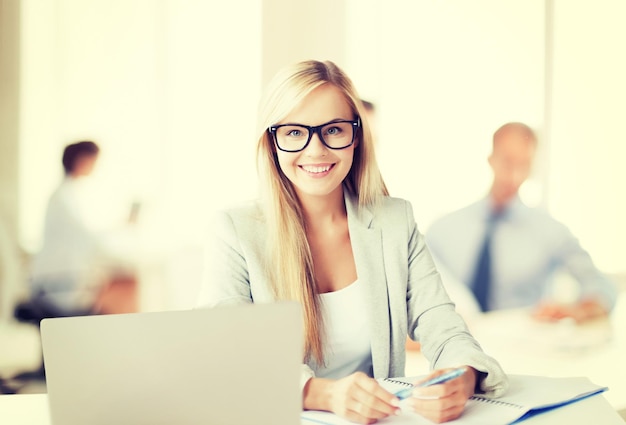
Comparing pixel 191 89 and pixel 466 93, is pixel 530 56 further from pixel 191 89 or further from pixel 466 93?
pixel 191 89

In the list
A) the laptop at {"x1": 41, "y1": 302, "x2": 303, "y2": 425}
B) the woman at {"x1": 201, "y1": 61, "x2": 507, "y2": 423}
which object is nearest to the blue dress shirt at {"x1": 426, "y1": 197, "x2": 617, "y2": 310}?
the woman at {"x1": 201, "y1": 61, "x2": 507, "y2": 423}

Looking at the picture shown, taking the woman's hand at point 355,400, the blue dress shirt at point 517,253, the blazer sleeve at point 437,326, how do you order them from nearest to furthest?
1. the woman's hand at point 355,400
2. the blazer sleeve at point 437,326
3. the blue dress shirt at point 517,253

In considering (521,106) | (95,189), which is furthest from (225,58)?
(521,106)

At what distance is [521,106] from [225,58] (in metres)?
1.71

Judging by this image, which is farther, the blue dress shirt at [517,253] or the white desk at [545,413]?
the blue dress shirt at [517,253]

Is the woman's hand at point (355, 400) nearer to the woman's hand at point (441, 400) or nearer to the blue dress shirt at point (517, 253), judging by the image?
the woman's hand at point (441, 400)

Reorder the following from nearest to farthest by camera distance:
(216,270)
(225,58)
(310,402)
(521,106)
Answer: (310,402), (216,270), (225,58), (521,106)

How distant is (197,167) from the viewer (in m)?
3.76

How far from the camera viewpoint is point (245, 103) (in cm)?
370

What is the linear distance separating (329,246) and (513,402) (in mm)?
637

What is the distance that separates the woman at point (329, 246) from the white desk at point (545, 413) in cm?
32

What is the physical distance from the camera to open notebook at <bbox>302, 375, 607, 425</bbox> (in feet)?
3.30

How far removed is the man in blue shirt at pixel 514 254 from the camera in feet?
12.3

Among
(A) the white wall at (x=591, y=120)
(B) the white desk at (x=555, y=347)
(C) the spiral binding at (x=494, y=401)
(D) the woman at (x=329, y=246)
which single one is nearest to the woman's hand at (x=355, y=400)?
(C) the spiral binding at (x=494, y=401)
